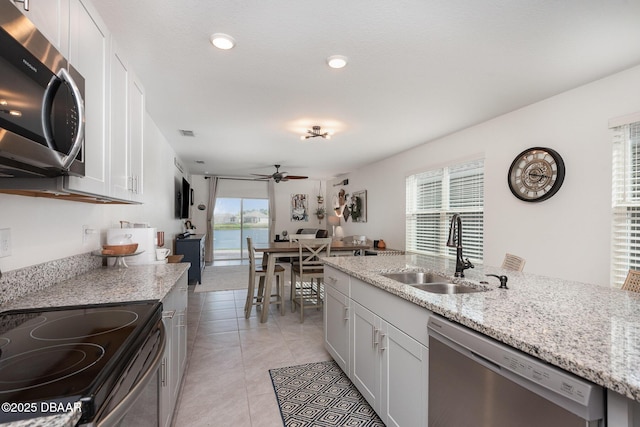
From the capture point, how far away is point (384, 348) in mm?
1747

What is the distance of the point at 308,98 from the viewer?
120 inches

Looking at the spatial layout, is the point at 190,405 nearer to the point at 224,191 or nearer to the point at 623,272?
the point at 623,272

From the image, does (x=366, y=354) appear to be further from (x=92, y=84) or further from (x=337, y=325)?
(x=92, y=84)

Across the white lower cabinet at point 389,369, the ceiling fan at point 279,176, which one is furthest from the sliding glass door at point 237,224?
the white lower cabinet at point 389,369

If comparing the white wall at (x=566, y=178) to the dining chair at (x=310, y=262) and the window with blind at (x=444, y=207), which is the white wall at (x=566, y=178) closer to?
the window with blind at (x=444, y=207)

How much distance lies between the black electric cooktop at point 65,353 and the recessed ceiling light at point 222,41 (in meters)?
1.71

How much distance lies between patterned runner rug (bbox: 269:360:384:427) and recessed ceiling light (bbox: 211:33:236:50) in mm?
2544

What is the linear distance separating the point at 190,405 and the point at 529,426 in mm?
2052

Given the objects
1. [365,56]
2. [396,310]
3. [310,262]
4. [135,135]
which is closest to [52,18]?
[135,135]

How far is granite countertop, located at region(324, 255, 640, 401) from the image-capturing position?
2.64ft

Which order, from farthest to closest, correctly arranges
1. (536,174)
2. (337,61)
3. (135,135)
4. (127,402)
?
1. (536,174)
2. (337,61)
3. (135,135)
4. (127,402)

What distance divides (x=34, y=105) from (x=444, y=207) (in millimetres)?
4669

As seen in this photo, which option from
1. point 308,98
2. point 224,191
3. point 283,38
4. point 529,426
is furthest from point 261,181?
point 529,426

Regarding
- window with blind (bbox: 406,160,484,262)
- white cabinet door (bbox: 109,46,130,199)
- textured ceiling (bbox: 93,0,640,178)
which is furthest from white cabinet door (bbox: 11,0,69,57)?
window with blind (bbox: 406,160,484,262)
